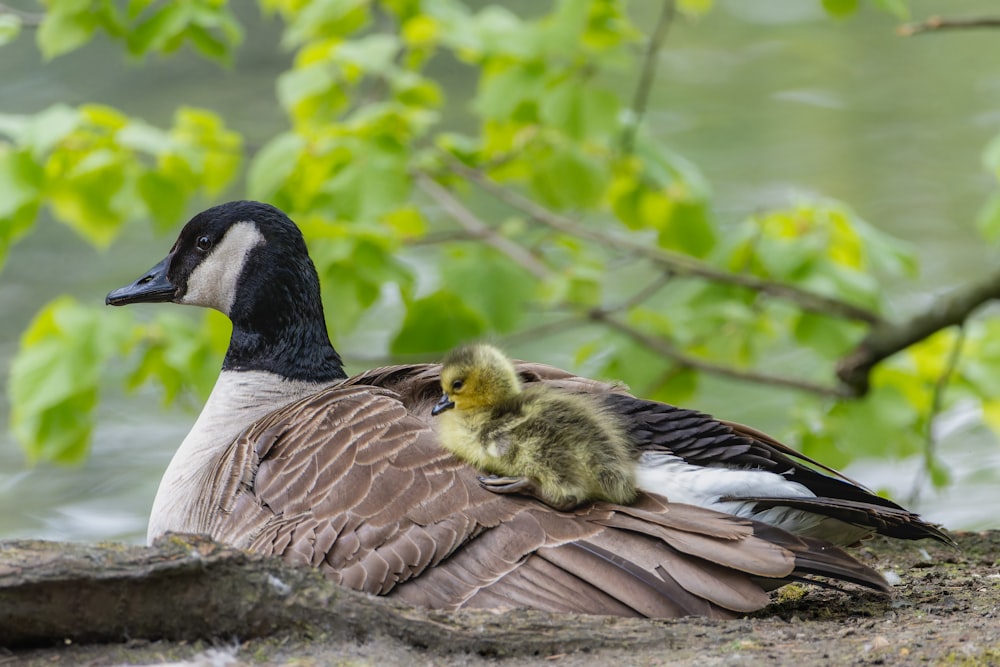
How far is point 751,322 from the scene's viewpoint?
19.7 feet

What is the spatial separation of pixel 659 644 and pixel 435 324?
345 centimetres

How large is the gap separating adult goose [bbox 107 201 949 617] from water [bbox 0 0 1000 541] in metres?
4.65

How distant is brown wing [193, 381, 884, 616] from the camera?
3.18 m

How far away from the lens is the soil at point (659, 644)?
8.70ft

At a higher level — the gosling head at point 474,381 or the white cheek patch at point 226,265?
the white cheek patch at point 226,265

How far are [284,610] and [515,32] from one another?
12.8ft

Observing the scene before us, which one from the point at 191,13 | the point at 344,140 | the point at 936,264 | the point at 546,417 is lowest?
the point at 936,264

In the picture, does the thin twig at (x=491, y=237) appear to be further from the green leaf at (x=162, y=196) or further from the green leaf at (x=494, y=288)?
the green leaf at (x=162, y=196)

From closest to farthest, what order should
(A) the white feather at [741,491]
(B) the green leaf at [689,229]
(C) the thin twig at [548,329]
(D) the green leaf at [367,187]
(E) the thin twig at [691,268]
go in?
(A) the white feather at [741,491], (E) the thin twig at [691,268], (D) the green leaf at [367,187], (C) the thin twig at [548,329], (B) the green leaf at [689,229]

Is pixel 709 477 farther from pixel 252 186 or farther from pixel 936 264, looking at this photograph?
pixel 936 264

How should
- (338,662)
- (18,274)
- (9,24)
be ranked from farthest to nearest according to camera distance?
1. (18,274)
2. (9,24)
3. (338,662)

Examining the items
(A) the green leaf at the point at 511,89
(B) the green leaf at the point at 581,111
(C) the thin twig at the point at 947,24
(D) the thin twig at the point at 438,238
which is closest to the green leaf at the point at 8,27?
(D) the thin twig at the point at 438,238

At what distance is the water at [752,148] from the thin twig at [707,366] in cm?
286

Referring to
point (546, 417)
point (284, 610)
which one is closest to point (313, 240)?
point (546, 417)
